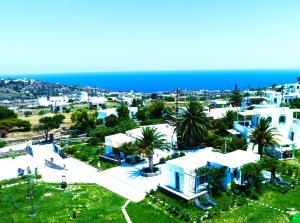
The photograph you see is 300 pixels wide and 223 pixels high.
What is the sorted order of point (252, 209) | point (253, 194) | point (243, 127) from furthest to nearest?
point (243, 127)
point (253, 194)
point (252, 209)

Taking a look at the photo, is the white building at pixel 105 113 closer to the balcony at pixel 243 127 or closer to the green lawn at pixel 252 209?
the balcony at pixel 243 127

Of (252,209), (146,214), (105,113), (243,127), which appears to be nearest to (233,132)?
(243,127)

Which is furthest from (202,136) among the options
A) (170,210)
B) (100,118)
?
(100,118)

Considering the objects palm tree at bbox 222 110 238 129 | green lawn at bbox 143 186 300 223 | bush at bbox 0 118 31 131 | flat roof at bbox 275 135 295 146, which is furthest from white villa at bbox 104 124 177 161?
bush at bbox 0 118 31 131

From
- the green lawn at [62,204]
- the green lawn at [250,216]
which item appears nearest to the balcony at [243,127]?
the green lawn at [250,216]

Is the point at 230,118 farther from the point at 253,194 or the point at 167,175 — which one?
the point at 253,194

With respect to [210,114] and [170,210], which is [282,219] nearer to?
[170,210]
